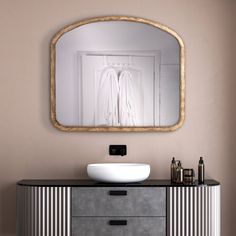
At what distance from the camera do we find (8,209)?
4160mm

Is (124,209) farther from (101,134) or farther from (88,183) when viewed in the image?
(101,134)

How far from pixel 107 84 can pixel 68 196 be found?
98 cm

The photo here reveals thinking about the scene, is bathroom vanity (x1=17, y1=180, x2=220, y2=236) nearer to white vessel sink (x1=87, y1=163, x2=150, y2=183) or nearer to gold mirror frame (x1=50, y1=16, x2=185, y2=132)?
white vessel sink (x1=87, y1=163, x2=150, y2=183)

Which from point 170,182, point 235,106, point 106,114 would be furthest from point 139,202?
point 235,106

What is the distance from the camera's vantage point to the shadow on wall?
164 inches

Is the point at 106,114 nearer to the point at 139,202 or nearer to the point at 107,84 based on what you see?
the point at 107,84

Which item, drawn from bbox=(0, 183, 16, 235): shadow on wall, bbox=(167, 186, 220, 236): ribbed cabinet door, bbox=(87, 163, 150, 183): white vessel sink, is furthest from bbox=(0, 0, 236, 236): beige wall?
bbox=(167, 186, 220, 236): ribbed cabinet door

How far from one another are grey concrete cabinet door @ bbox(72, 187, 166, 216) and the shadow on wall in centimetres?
68

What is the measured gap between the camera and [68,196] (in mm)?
3736

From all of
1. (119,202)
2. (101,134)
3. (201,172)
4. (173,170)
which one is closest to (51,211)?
(119,202)

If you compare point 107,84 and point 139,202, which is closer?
point 139,202

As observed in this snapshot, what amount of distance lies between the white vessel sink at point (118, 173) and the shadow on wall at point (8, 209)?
2.42 feet

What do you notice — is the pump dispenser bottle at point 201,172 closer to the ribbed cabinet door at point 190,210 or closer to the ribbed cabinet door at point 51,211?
the ribbed cabinet door at point 190,210

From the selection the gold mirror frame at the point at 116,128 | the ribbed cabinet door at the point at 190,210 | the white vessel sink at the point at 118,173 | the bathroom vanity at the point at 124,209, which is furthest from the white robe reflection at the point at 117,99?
the ribbed cabinet door at the point at 190,210
